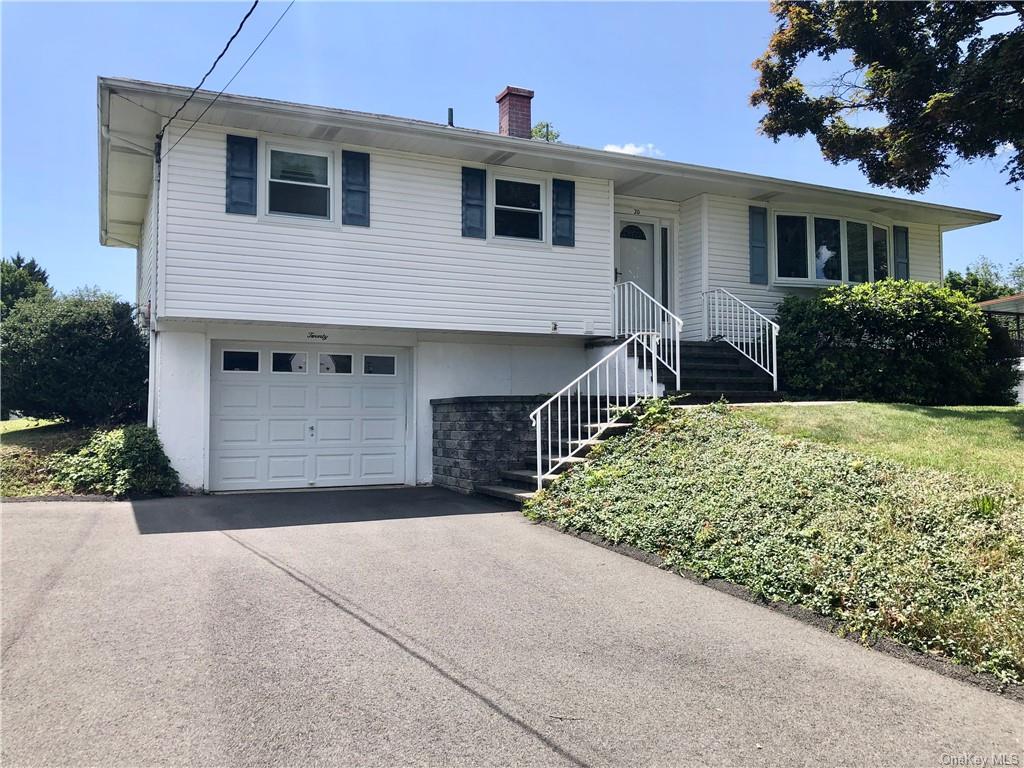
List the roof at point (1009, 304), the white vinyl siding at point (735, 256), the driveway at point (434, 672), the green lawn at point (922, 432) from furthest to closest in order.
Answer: the roof at point (1009, 304) → the white vinyl siding at point (735, 256) → the green lawn at point (922, 432) → the driveway at point (434, 672)

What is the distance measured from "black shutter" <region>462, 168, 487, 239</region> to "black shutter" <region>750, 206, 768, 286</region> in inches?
210

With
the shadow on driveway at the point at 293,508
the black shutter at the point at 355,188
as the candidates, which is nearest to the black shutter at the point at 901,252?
the shadow on driveway at the point at 293,508

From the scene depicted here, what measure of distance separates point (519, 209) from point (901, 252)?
8462 mm

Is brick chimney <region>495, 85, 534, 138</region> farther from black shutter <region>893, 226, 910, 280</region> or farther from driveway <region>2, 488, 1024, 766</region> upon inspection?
driveway <region>2, 488, 1024, 766</region>

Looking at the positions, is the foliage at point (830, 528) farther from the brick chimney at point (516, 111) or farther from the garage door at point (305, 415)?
the brick chimney at point (516, 111)

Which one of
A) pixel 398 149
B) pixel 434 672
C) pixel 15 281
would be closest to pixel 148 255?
pixel 398 149

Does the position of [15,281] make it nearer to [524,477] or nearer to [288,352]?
[288,352]

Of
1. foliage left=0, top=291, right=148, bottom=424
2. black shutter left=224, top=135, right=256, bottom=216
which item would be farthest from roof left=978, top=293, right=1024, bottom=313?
foliage left=0, top=291, right=148, bottom=424

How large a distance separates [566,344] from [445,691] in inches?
382

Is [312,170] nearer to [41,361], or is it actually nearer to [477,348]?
[477,348]

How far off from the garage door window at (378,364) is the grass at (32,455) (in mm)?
4306

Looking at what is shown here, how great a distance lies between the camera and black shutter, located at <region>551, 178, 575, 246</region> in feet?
39.6

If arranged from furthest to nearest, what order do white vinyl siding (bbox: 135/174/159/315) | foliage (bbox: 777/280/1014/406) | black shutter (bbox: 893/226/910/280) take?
black shutter (bbox: 893/226/910/280), foliage (bbox: 777/280/1014/406), white vinyl siding (bbox: 135/174/159/315)

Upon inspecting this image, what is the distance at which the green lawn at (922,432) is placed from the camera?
6.74 m
